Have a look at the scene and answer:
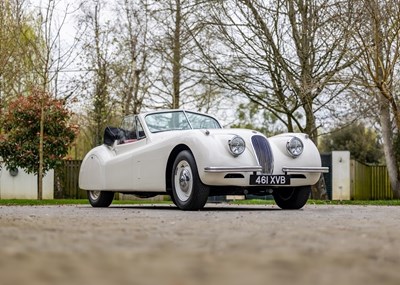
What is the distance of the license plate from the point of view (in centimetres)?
962

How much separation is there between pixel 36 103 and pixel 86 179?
1130 cm

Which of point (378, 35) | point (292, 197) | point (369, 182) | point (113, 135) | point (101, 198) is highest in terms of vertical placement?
point (378, 35)

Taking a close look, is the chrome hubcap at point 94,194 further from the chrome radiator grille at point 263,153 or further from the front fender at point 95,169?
the chrome radiator grille at point 263,153

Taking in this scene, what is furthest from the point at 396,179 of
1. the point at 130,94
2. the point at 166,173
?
the point at 166,173

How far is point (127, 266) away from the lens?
10.0 ft

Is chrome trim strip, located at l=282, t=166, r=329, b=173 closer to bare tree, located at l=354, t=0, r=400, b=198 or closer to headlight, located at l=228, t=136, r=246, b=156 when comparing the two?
headlight, located at l=228, t=136, r=246, b=156

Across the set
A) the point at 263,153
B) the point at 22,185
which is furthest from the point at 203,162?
the point at 22,185

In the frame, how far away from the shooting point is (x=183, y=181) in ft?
32.3

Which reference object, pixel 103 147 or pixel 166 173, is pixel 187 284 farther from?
pixel 103 147

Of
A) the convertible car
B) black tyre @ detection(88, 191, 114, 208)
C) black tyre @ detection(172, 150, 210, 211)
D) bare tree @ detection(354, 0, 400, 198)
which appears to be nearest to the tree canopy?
bare tree @ detection(354, 0, 400, 198)

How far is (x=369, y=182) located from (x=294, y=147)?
18795 mm

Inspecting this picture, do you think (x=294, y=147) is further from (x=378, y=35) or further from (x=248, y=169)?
(x=378, y=35)

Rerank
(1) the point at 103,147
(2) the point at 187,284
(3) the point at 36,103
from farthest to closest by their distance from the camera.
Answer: (3) the point at 36,103 → (1) the point at 103,147 → (2) the point at 187,284

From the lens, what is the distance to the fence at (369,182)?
26797 mm
